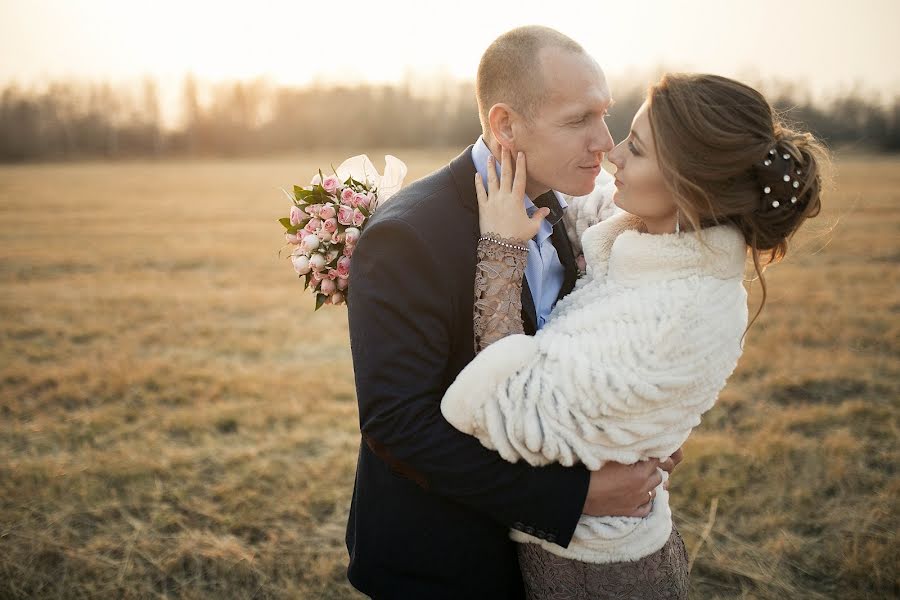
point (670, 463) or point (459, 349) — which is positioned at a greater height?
point (459, 349)

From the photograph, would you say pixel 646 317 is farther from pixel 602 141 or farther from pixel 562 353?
pixel 602 141

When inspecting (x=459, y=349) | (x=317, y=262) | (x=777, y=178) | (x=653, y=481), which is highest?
(x=777, y=178)

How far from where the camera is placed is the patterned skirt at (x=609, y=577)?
2.32 m

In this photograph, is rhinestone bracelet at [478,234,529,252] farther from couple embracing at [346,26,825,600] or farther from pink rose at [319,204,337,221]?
pink rose at [319,204,337,221]

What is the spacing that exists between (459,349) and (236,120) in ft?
283

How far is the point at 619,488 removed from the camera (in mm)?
2244

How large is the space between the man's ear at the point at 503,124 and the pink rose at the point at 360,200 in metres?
0.61

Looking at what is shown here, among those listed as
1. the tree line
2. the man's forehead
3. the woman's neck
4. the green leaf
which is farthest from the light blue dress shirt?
the tree line

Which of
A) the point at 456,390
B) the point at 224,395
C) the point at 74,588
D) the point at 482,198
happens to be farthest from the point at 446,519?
the point at 224,395

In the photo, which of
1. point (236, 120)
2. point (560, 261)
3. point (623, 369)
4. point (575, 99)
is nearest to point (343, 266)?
point (560, 261)

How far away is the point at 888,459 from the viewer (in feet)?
16.9

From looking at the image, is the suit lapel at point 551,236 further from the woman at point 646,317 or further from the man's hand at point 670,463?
the man's hand at point 670,463

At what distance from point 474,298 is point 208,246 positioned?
583 inches

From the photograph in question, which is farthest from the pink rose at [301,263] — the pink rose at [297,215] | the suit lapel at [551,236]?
the suit lapel at [551,236]
